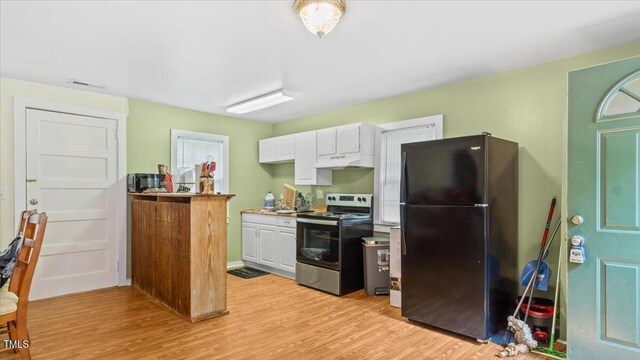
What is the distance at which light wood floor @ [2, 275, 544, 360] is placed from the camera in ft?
8.39

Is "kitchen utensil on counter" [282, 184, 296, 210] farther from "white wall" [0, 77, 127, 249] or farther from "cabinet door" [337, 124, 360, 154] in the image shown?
"white wall" [0, 77, 127, 249]

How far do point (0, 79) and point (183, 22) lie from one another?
2.68 m

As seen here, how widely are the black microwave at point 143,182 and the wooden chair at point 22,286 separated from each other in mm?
2005

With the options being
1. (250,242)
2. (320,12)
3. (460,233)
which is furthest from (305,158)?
(320,12)

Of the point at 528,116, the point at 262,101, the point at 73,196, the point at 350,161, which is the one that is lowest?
the point at 73,196

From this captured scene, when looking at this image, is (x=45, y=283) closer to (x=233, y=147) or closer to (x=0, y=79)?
(x=0, y=79)

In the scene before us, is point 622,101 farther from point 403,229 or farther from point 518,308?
point 403,229

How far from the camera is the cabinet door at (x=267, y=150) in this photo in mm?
5531

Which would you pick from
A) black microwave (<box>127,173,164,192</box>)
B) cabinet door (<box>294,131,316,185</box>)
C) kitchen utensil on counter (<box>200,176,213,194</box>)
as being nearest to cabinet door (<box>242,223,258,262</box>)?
cabinet door (<box>294,131,316,185</box>)

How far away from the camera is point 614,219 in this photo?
2.28 m

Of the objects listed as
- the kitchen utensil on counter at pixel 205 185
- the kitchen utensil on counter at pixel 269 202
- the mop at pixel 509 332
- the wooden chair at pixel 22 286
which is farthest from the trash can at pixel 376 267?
the wooden chair at pixel 22 286

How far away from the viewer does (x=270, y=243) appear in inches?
193

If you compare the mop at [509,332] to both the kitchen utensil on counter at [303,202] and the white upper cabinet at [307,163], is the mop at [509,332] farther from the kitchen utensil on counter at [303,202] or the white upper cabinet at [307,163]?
the kitchen utensil on counter at [303,202]

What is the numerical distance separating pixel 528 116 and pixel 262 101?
2909 millimetres
